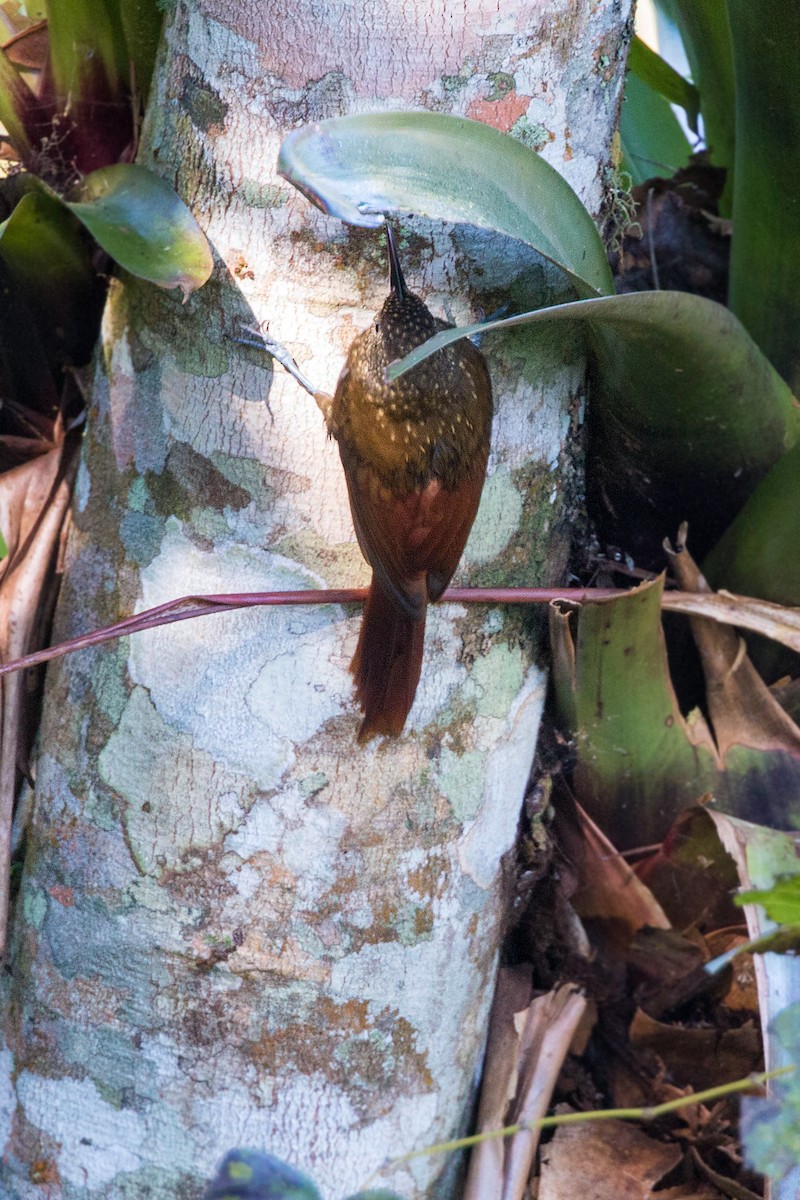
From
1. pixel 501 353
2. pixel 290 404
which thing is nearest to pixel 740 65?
pixel 501 353

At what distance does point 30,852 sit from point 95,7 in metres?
1.09

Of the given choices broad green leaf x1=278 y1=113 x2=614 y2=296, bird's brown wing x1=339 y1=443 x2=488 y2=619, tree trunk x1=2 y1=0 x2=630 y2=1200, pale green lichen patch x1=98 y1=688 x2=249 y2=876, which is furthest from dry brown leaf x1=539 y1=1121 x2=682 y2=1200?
broad green leaf x1=278 y1=113 x2=614 y2=296

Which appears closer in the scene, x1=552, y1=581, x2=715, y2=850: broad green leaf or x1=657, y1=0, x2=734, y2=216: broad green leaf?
x1=552, y1=581, x2=715, y2=850: broad green leaf

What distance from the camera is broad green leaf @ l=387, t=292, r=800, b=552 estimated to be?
1.18 m

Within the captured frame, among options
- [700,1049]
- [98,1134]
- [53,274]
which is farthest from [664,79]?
[98,1134]

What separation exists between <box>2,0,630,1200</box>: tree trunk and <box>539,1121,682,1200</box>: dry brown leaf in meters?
0.20

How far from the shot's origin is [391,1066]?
124 cm

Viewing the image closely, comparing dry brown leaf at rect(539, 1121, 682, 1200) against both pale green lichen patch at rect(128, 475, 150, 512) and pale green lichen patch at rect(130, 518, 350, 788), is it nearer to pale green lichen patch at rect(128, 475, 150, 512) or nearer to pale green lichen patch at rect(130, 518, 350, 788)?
pale green lichen patch at rect(130, 518, 350, 788)

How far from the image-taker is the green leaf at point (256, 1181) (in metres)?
0.98

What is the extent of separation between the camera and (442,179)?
3.35ft

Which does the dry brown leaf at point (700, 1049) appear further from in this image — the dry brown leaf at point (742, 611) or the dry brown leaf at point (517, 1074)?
the dry brown leaf at point (742, 611)

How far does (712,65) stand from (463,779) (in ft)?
3.68

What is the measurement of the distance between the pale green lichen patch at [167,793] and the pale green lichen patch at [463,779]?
0.23 meters

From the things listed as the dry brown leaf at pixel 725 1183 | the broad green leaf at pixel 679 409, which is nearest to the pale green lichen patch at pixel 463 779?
the broad green leaf at pixel 679 409
